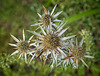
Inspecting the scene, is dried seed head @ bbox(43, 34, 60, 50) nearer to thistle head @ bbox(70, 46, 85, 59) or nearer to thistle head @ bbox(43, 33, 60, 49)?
thistle head @ bbox(43, 33, 60, 49)

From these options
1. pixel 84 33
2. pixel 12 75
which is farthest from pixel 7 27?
pixel 84 33

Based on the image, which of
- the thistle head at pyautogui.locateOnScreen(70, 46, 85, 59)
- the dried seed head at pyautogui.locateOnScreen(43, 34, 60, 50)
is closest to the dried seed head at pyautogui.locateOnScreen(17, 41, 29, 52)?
the dried seed head at pyautogui.locateOnScreen(43, 34, 60, 50)

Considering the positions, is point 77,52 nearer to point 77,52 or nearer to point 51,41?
point 77,52

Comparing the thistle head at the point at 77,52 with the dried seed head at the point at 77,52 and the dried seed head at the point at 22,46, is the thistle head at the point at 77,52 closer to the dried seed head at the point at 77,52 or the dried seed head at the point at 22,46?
the dried seed head at the point at 77,52

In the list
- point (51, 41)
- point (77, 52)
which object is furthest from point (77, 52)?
point (51, 41)

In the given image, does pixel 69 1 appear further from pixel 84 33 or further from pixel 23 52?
pixel 23 52

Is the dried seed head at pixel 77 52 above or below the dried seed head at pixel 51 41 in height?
Result: below

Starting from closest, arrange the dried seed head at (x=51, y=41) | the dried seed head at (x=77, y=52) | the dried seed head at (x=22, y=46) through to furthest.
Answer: the dried seed head at (x=51, y=41)
the dried seed head at (x=77, y=52)
the dried seed head at (x=22, y=46)

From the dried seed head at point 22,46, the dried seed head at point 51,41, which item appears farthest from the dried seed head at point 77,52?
the dried seed head at point 22,46
